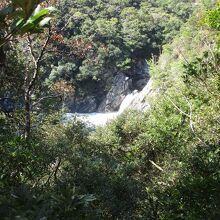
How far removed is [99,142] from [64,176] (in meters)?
6.20

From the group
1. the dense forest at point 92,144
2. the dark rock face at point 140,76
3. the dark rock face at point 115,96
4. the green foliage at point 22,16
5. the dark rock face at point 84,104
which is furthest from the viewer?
the dark rock face at point 140,76

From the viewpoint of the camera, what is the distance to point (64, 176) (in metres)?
7.63

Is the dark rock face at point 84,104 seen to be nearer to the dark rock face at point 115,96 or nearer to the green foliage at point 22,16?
the dark rock face at point 115,96

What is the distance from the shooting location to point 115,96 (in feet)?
153

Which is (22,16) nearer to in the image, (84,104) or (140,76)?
(84,104)

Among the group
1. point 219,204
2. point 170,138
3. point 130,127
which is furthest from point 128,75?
point 219,204

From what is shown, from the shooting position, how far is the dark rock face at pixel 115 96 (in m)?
46.2

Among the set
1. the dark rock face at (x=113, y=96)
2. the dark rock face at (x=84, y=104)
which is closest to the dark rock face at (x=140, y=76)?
the dark rock face at (x=113, y=96)

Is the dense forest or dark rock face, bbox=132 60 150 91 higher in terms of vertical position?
the dense forest

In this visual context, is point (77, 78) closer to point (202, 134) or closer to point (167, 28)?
point (167, 28)

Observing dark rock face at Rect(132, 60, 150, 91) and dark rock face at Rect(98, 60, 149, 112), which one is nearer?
dark rock face at Rect(98, 60, 149, 112)

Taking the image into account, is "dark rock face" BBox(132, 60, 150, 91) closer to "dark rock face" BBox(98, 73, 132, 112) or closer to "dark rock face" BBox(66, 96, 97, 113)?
"dark rock face" BBox(98, 73, 132, 112)

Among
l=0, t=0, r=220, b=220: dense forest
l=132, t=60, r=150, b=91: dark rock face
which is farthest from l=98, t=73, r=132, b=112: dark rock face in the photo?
l=0, t=0, r=220, b=220: dense forest

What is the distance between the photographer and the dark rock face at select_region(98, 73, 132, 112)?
46.2 m
